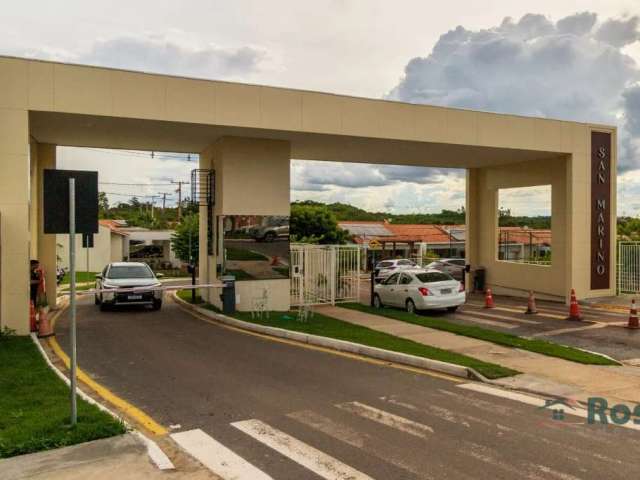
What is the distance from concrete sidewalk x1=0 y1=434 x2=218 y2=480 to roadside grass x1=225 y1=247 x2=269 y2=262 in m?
10.7

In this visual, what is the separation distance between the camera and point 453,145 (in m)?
18.2

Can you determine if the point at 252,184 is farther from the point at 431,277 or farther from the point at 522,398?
the point at 522,398

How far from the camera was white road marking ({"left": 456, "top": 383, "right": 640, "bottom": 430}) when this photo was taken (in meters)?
6.85

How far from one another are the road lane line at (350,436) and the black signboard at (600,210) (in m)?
17.0

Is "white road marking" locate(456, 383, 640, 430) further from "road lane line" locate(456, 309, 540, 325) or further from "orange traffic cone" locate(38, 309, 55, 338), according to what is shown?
"orange traffic cone" locate(38, 309, 55, 338)

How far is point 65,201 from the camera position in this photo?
635 cm

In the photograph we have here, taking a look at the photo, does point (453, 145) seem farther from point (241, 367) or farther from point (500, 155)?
point (241, 367)

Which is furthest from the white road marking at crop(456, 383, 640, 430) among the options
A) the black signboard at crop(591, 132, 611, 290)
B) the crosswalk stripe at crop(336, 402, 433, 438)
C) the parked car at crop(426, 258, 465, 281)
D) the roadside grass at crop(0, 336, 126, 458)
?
the parked car at crop(426, 258, 465, 281)

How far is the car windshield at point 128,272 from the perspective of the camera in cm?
1822

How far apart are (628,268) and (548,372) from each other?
14.5 m

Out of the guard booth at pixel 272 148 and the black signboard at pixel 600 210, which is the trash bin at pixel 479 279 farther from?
the black signboard at pixel 600 210

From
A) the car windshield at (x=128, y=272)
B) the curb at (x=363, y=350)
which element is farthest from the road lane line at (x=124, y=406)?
the car windshield at (x=128, y=272)

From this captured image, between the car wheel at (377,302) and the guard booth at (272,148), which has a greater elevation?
the guard booth at (272,148)

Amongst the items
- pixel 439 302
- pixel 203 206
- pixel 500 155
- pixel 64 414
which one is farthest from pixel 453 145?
pixel 64 414
